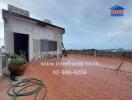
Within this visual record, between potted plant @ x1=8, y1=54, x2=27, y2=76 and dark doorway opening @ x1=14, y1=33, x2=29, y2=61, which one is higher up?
dark doorway opening @ x1=14, y1=33, x2=29, y2=61

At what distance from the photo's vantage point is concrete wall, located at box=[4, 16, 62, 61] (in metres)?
5.98

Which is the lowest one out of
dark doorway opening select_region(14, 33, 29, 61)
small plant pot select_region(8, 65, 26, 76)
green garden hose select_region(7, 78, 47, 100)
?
green garden hose select_region(7, 78, 47, 100)

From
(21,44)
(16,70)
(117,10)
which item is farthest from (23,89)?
(117,10)

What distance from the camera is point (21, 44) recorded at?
8.08 metres

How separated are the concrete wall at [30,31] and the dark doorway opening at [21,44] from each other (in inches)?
12.0

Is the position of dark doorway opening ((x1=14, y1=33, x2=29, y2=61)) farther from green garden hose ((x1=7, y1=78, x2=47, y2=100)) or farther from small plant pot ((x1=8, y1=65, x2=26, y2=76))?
green garden hose ((x1=7, y1=78, x2=47, y2=100))

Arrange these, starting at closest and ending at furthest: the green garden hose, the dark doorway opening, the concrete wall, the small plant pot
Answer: the green garden hose < the small plant pot < the concrete wall < the dark doorway opening

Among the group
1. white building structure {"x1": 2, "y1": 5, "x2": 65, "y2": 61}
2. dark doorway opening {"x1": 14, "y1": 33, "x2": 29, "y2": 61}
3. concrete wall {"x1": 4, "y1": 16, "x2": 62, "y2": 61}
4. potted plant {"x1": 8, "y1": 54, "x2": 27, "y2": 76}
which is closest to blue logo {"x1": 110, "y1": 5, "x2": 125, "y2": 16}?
white building structure {"x1": 2, "y1": 5, "x2": 65, "y2": 61}

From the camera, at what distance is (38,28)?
8.14m

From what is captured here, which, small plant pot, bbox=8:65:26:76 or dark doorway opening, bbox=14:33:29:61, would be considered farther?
dark doorway opening, bbox=14:33:29:61

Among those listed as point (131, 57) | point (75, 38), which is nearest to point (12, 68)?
point (131, 57)

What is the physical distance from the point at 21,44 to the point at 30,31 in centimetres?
144

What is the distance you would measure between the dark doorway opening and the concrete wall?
12.0 inches

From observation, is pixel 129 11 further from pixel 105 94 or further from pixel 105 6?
pixel 105 94
